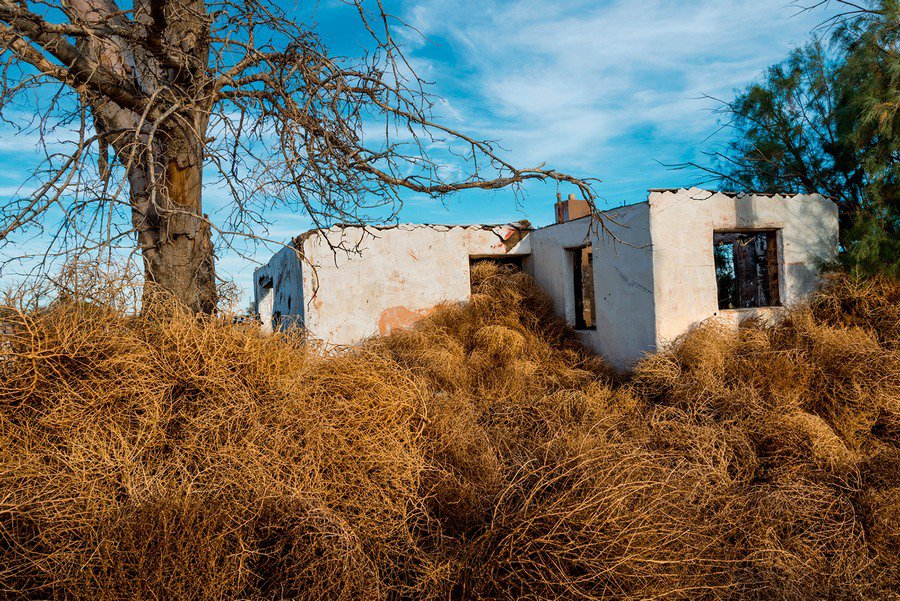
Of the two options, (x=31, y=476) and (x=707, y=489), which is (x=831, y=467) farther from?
(x=31, y=476)

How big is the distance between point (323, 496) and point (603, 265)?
7.40m

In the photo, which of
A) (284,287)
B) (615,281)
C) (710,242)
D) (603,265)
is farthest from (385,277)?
(710,242)

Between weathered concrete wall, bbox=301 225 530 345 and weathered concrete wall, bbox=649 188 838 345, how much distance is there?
396cm

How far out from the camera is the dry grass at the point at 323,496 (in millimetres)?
2770

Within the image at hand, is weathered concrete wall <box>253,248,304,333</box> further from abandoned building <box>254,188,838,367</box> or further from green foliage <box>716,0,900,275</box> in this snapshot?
green foliage <box>716,0,900,275</box>

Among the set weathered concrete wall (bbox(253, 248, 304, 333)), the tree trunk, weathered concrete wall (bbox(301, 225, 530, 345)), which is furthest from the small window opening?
the tree trunk

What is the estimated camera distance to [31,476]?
2.93 metres

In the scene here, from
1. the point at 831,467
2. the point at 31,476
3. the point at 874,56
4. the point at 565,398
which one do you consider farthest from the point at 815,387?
the point at 31,476

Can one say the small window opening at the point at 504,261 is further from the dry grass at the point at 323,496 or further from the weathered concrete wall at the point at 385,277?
the dry grass at the point at 323,496

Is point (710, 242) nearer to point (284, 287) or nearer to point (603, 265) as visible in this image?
point (603, 265)

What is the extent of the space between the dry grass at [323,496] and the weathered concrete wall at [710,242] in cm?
376

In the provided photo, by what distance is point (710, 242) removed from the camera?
871cm

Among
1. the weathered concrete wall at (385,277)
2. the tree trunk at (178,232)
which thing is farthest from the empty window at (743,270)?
the tree trunk at (178,232)

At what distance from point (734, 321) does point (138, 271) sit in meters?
8.17
